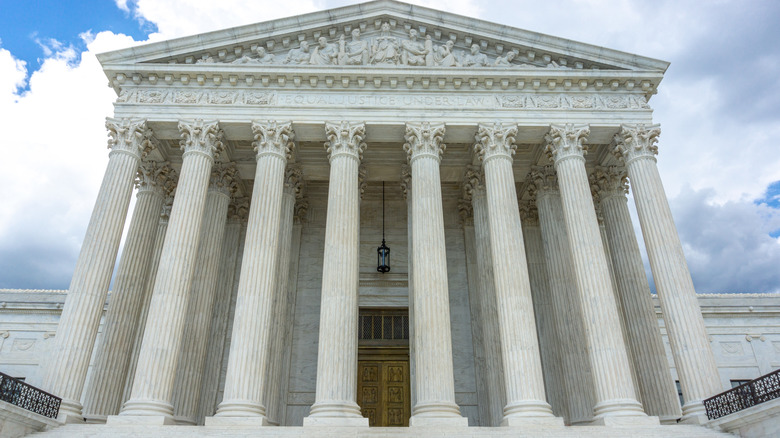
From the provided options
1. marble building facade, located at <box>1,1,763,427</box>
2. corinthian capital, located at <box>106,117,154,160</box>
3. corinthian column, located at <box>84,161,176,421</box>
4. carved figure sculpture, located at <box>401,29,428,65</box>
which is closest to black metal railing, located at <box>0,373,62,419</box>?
marble building facade, located at <box>1,1,763,427</box>

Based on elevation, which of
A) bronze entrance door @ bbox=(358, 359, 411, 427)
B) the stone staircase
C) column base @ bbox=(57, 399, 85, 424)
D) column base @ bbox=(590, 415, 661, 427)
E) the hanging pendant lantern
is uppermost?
the hanging pendant lantern

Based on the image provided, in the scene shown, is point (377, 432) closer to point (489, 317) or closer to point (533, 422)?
point (533, 422)

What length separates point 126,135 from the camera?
19.6 metres

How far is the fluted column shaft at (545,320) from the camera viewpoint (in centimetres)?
2153

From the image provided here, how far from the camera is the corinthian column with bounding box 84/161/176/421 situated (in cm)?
1877

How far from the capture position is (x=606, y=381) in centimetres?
1638

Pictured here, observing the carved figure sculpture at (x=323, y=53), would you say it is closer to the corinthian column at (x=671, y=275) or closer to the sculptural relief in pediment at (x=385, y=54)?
the sculptural relief in pediment at (x=385, y=54)

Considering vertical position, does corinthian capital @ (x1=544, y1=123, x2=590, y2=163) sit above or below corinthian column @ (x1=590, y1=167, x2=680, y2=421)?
above

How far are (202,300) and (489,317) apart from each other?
11390mm

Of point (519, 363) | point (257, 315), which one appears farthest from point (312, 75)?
point (519, 363)

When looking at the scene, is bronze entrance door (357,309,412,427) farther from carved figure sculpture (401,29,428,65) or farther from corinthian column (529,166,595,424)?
carved figure sculpture (401,29,428,65)

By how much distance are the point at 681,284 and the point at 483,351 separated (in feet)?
26.9

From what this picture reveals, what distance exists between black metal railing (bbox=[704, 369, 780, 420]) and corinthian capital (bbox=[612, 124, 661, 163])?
8912 mm

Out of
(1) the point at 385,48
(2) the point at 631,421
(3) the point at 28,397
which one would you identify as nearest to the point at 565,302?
(2) the point at 631,421
